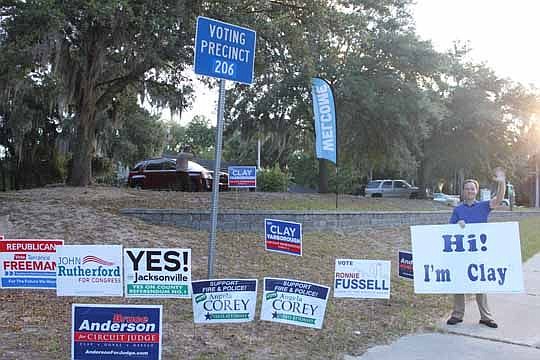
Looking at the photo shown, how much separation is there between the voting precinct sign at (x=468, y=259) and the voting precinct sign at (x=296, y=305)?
1.66m

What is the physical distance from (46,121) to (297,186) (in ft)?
105

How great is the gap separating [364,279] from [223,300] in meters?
1.87

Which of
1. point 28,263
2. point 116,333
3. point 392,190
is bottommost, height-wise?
point 116,333

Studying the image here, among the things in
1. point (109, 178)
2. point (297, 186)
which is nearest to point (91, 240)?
point (109, 178)

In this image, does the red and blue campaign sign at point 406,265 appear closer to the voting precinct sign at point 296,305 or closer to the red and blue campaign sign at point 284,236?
the red and blue campaign sign at point 284,236

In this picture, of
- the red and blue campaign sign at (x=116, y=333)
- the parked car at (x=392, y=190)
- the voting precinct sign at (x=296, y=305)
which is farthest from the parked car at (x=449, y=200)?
the red and blue campaign sign at (x=116, y=333)

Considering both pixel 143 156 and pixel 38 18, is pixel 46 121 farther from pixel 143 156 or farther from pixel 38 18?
pixel 38 18

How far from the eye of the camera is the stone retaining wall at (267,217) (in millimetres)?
11000

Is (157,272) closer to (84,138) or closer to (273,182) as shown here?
(84,138)

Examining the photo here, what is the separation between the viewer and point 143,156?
3253 centimetres

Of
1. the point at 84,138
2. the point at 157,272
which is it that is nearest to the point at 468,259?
the point at 157,272

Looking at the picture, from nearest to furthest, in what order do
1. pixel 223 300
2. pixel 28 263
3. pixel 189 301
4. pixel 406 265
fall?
pixel 223 300
pixel 28 263
pixel 189 301
pixel 406 265

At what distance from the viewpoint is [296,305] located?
5.28 metres

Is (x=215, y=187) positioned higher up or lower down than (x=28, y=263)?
higher up
